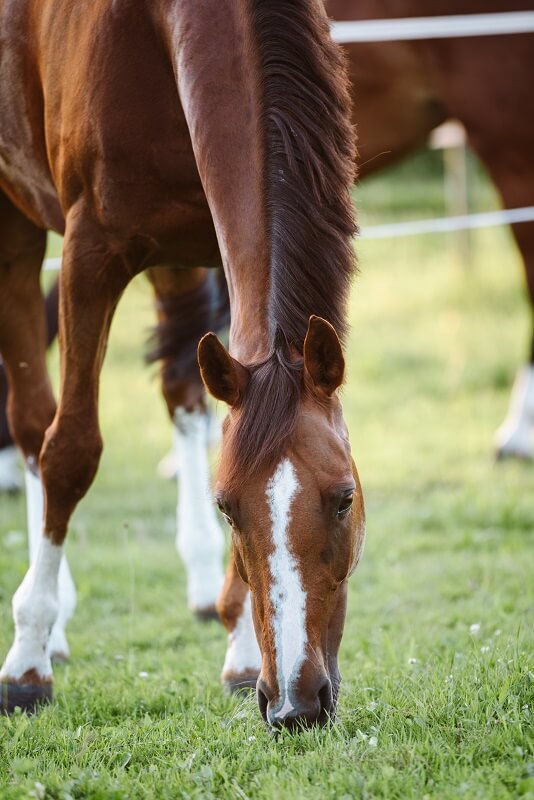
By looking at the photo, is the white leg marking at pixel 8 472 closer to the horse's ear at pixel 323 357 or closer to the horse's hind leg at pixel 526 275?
the horse's hind leg at pixel 526 275

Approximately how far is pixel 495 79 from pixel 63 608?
3.65 m

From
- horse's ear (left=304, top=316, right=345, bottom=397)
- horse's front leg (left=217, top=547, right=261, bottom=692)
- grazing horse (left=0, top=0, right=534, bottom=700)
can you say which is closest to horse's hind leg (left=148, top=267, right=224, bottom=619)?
horse's front leg (left=217, top=547, right=261, bottom=692)

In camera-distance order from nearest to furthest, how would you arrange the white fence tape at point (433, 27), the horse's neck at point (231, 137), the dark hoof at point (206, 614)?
the horse's neck at point (231, 137) → the dark hoof at point (206, 614) → the white fence tape at point (433, 27)

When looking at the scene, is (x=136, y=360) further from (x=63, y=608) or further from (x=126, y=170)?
(x=126, y=170)

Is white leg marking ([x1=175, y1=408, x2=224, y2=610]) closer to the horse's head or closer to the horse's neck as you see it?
the horse's neck

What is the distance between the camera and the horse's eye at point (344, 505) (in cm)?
260

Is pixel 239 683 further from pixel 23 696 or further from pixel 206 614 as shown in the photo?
pixel 206 614

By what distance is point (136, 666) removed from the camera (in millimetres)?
3803

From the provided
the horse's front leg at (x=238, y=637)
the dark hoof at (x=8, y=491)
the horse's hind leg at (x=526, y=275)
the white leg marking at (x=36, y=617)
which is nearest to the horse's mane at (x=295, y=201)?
the horse's front leg at (x=238, y=637)

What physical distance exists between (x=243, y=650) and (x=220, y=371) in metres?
1.17

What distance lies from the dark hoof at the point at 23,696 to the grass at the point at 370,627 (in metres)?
0.05

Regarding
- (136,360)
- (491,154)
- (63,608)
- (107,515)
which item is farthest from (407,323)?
(63,608)

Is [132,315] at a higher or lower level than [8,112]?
lower

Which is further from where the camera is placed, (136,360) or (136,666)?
(136,360)
